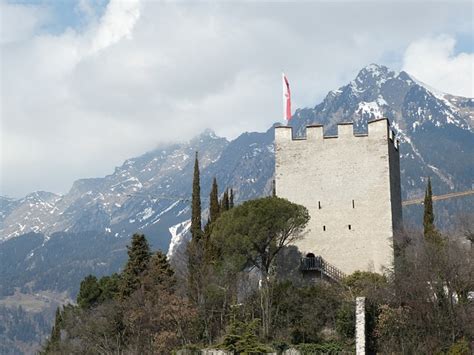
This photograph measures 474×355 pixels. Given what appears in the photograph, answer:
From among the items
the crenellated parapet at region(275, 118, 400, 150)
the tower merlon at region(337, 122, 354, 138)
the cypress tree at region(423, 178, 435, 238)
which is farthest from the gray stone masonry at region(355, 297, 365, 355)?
the tower merlon at region(337, 122, 354, 138)

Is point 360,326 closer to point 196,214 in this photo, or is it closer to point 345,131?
point 345,131

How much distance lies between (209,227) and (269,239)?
7.69 metres

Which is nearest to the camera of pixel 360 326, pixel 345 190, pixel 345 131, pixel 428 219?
pixel 360 326

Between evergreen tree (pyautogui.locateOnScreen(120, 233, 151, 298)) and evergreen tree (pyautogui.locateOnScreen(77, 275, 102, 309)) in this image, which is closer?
evergreen tree (pyautogui.locateOnScreen(120, 233, 151, 298))

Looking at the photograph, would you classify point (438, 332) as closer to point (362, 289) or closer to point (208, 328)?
point (362, 289)

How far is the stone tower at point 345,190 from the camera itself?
49.1 metres

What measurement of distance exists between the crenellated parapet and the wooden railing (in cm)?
787

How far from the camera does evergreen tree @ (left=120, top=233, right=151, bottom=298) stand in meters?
51.0

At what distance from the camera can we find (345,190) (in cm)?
4994

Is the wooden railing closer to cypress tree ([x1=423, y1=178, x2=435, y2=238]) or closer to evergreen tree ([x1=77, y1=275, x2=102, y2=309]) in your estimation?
cypress tree ([x1=423, y1=178, x2=435, y2=238])

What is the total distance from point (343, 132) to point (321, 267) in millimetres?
8901

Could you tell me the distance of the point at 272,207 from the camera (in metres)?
45.5

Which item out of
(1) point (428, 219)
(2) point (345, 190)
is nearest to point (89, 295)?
(2) point (345, 190)

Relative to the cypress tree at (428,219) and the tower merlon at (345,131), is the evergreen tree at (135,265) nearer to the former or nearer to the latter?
the tower merlon at (345,131)
